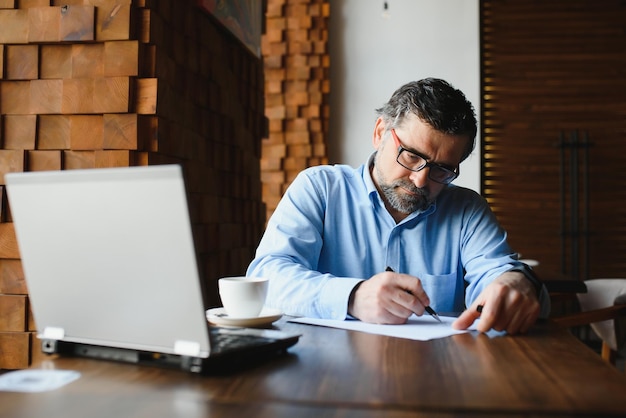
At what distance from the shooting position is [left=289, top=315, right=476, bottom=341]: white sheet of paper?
1.26 metres

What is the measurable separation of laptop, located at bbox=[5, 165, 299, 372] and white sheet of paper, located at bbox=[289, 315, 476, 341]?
1.11ft

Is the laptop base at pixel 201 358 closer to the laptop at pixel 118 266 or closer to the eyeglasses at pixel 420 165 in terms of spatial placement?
the laptop at pixel 118 266

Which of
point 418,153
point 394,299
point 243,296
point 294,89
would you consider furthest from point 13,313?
point 294,89

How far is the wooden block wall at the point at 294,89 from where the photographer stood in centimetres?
539

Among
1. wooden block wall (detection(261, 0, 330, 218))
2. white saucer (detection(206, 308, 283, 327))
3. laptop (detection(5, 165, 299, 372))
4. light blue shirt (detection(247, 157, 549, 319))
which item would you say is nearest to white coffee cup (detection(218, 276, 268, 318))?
white saucer (detection(206, 308, 283, 327))

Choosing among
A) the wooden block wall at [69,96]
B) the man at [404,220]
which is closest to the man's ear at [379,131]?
the man at [404,220]

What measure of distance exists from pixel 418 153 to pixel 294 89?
379 cm

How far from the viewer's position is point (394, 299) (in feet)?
4.46

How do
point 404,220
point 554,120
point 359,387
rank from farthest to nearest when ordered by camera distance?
point 554,120
point 404,220
point 359,387

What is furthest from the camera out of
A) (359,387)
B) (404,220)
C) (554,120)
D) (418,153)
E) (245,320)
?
(554,120)

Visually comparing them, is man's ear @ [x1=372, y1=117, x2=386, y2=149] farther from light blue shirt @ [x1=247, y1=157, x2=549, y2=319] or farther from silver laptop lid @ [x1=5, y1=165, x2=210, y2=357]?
silver laptop lid @ [x1=5, y1=165, x2=210, y2=357]

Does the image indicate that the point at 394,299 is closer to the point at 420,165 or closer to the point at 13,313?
the point at 420,165

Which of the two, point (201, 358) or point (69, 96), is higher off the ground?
point (69, 96)

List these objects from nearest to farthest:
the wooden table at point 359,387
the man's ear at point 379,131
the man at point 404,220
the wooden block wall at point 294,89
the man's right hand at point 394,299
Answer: the wooden table at point 359,387
the man's right hand at point 394,299
the man at point 404,220
the man's ear at point 379,131
the wooden block wall at point 294,89
